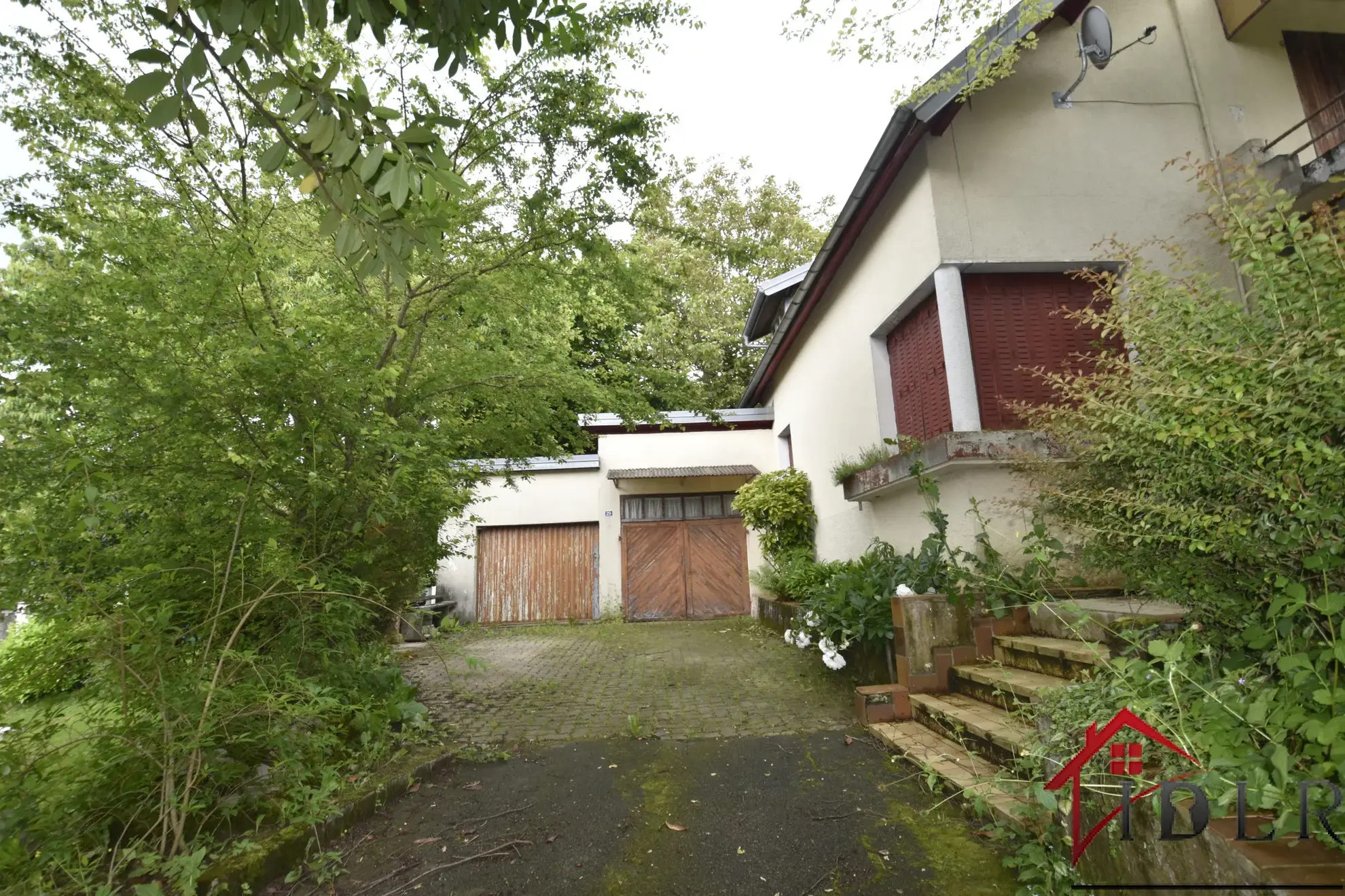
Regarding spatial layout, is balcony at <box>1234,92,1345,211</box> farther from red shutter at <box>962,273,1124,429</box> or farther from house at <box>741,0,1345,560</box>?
red shutter at <box>962,273,1124,429</box>

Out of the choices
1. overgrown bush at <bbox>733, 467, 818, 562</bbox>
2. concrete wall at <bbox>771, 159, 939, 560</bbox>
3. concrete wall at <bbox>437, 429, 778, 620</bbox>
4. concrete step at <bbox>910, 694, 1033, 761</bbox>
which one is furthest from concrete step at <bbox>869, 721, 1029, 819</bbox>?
concrete wall at <bbox>437, 429, 778, 620</bbox>

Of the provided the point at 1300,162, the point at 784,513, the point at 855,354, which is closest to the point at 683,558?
the point at 784,513

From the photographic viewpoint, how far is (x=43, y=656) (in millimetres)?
2133

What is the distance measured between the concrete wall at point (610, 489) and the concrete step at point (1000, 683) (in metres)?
7.28

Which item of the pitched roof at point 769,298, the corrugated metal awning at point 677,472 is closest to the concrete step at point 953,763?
the pitched roof at point 769,298

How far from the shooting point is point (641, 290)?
5121 mm

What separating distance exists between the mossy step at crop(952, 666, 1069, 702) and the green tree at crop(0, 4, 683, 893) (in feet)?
10.7

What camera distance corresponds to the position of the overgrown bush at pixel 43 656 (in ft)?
6.82

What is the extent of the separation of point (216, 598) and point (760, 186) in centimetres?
1815

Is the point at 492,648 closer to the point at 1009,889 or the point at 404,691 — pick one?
the point at 404,691

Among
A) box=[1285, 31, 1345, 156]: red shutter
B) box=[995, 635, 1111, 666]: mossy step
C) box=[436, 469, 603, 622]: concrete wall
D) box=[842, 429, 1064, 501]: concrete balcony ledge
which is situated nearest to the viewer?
box=[995, 635, 1111, 666]: mossy step

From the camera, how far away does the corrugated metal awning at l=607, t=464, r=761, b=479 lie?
10438 millimetres

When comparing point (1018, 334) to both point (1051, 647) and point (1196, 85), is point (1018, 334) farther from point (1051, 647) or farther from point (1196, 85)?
point (1196, 85)

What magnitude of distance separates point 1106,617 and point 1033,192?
3.35 m
